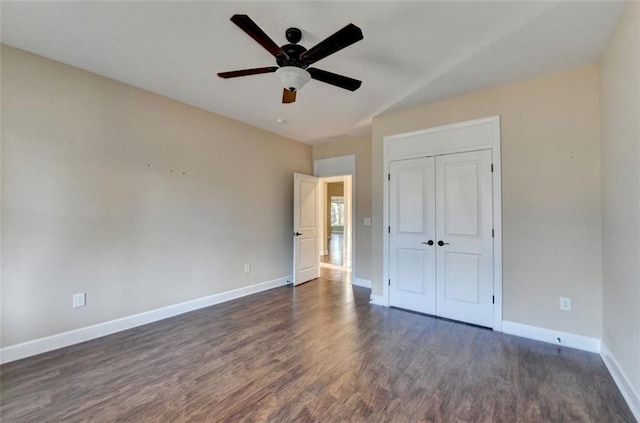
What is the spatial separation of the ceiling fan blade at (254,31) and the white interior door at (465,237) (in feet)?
8.00

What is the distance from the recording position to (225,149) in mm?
4047

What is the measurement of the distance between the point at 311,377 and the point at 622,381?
2.25 meters

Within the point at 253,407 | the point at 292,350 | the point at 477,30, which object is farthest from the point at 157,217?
the point at 477,30

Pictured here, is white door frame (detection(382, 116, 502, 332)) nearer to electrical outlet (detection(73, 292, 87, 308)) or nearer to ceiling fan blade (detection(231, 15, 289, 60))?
ceiling fan blade (detection(231, 15, 289, 60))

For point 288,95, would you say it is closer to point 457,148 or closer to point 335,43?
point 335,43

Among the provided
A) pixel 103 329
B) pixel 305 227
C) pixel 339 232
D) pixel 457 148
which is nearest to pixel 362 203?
pixel 305 227

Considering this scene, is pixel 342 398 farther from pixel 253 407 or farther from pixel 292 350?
pixel 292 350

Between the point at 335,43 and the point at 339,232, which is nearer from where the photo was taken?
the point at 335,43

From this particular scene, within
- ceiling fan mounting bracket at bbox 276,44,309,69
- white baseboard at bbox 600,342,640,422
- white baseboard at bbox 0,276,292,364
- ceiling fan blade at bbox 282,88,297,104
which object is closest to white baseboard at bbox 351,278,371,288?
white baseboard at bbox 0,276,292,364

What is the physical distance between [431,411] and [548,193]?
7.70 feet

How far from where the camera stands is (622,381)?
197 centimetres

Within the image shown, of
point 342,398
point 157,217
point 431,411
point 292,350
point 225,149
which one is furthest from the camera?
point 225,149

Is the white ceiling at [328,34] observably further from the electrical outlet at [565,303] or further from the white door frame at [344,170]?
the electrical outlet at [565,303]

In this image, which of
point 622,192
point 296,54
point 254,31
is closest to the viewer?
point 254,31
